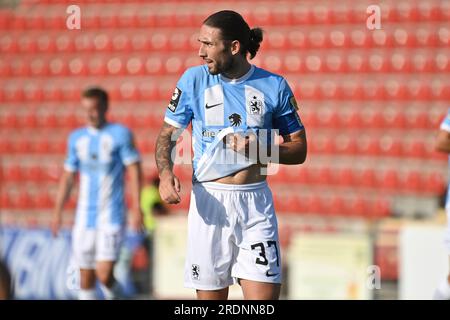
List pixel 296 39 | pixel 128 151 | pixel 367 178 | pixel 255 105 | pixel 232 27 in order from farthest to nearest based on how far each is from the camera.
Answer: pixel 296 39 → pixel 367 178 → pixel 128 151 → pixel 255 105 → pixel 232 27

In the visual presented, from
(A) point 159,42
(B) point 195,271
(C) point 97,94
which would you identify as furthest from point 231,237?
(A) point 159,42

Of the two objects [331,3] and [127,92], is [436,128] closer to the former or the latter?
[331,3]

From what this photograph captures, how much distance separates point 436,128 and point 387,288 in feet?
14.1

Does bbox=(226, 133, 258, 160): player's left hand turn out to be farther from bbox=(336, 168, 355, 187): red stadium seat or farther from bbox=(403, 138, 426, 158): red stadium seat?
bbox=(403, 138, 426, 158): red stadium seat

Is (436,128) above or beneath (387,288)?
above

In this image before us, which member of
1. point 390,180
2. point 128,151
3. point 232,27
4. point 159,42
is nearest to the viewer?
point 232,27

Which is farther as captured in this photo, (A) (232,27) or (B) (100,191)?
(B) (100,191)

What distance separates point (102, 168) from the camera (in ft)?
28.5

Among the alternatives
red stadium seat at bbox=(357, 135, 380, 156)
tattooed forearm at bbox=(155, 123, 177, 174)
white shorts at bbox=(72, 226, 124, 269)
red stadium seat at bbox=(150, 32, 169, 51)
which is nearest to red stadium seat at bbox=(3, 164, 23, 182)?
red stadium seat at bbox=(150, 32, 169, 51)

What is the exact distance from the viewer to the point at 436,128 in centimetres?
1317

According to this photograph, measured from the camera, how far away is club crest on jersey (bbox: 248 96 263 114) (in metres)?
4.80

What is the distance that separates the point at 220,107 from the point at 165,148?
1.24 feet

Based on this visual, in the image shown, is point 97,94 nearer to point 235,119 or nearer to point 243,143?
point 235,119

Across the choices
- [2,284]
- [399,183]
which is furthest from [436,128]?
[2,284]
